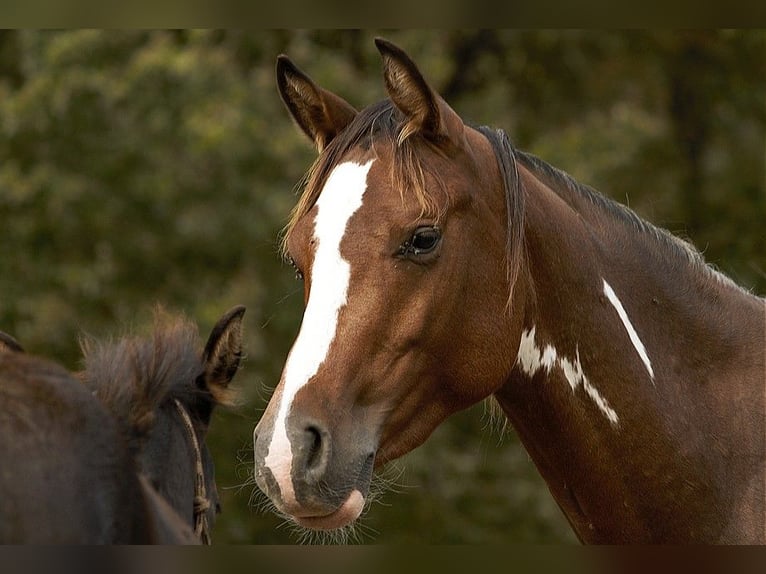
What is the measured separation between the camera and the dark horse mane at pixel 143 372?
2.78 m

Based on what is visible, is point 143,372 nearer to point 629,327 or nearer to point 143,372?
point 143,372

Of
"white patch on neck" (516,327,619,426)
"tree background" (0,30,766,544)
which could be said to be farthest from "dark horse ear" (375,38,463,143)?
"tree background" (0,30,766,544)

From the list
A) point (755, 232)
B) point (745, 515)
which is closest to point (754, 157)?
point (755, 232)

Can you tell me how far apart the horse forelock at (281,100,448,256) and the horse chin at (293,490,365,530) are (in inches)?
33.0

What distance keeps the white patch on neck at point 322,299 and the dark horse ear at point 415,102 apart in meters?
0.19

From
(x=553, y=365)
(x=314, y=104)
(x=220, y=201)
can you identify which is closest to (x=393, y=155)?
(x=314, y=104)

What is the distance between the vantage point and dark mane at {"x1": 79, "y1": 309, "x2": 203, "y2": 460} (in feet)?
9.14

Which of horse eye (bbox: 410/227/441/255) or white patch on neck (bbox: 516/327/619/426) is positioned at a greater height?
horse eye (bbox: 410/227/441/255)

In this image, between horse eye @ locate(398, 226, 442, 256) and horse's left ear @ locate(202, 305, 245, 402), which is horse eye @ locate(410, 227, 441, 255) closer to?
horse eye @ locate(398, 226, 442, 256)

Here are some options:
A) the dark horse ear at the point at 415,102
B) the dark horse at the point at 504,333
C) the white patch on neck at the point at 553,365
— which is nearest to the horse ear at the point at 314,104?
the dark horse at the point at 504,333

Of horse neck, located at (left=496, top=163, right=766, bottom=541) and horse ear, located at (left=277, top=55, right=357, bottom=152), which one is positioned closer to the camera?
horse neck, located at (left=496, top=163, right=766, bottom=541)

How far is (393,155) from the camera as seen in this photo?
3.38 m

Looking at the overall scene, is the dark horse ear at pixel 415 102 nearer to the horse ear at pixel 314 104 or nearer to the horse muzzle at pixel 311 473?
the horse ear at pixel 314 104

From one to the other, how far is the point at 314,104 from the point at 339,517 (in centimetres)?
136
